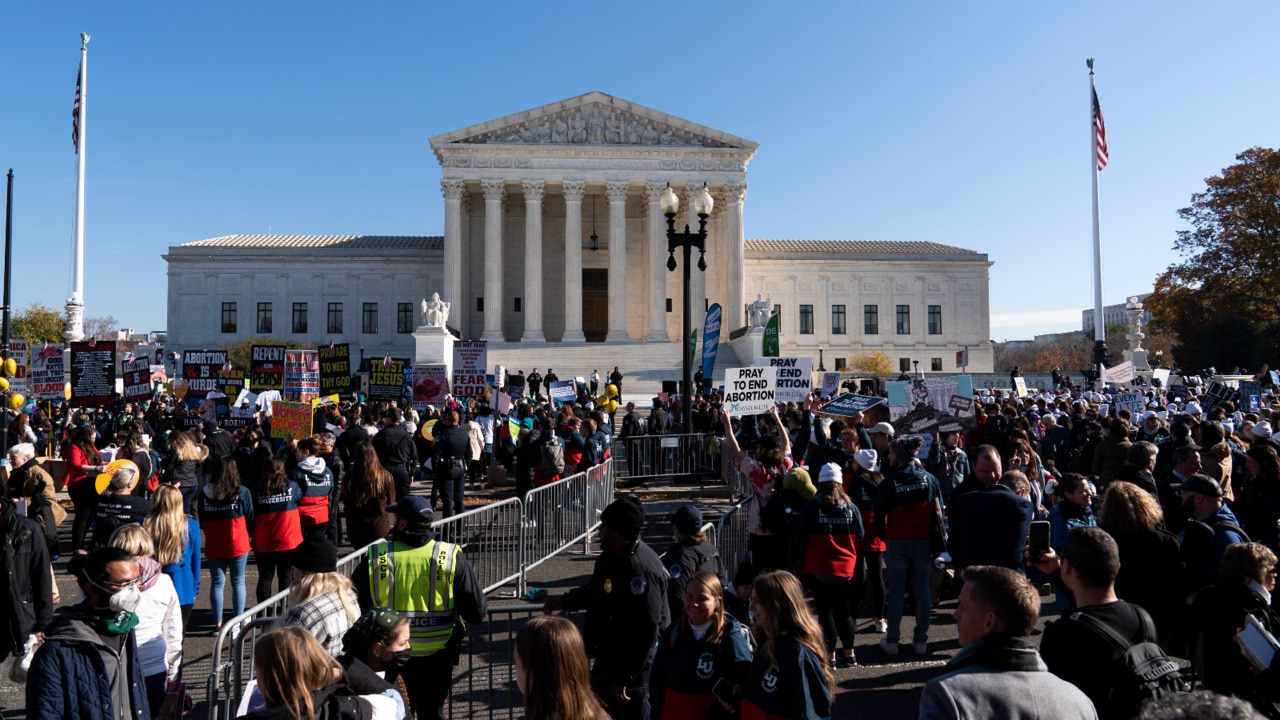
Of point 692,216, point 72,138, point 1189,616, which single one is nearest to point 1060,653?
point 1189,616

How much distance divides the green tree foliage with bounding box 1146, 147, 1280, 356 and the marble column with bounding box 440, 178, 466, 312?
38.8m

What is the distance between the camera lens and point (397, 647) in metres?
4.06

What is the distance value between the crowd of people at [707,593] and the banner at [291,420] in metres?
4.46

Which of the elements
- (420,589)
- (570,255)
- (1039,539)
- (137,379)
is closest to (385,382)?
(137,379)

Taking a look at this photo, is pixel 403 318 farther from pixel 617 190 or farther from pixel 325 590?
pixel 325 590

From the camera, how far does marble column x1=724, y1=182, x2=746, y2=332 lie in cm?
5119

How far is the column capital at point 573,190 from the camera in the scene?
5103 centimetres

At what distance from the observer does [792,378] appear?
14680mm

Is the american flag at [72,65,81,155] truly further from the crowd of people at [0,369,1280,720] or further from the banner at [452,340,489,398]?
the crowd of people at [0,369,1280,720]

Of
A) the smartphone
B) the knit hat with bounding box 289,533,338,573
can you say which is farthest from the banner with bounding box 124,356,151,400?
the smartphone

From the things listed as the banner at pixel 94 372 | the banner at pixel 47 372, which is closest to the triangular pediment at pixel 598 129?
the banner at pixel 47 372

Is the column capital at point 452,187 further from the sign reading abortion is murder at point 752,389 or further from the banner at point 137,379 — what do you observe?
the sign reading abortion is murder at point 752,389

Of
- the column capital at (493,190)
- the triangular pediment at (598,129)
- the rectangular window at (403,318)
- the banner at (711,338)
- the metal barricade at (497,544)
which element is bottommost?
the metal barricade at (497,544)

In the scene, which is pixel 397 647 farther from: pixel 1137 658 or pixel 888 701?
pixel 888 701
